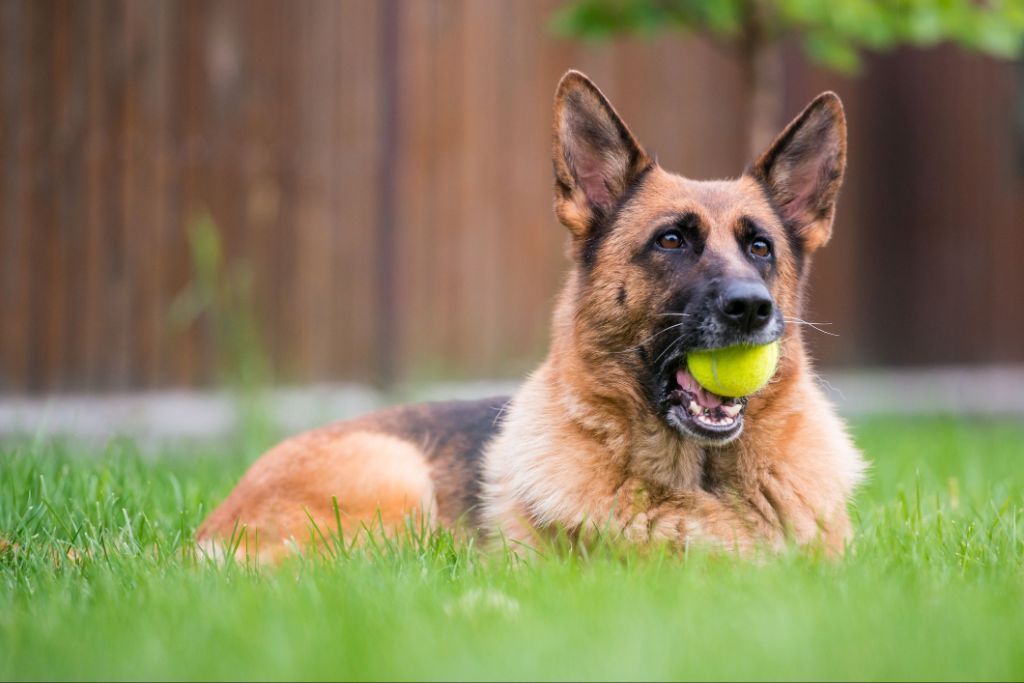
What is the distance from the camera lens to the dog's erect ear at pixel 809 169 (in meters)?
3.87

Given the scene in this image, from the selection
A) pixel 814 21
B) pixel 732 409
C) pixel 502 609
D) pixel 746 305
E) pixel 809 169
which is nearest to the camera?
pixel 502 609

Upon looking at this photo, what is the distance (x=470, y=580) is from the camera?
3.02 metres

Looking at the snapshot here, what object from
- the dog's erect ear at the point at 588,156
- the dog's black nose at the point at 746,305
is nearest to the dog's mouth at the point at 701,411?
the dog's black nose at the point at 746,305

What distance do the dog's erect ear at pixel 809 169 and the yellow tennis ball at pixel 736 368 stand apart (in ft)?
2.36

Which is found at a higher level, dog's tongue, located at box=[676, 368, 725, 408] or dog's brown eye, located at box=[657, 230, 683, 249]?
dog's brown eye, located at box=[657, 230, 683, 249]

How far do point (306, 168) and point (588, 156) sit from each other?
4.51 metres

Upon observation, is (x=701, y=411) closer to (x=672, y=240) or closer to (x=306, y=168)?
(x=672, y=240)

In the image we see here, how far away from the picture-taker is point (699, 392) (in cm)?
348

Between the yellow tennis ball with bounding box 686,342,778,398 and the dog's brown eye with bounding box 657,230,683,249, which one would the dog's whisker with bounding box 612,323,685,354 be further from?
the dog's brown eye with bounding box 657,230,683,249

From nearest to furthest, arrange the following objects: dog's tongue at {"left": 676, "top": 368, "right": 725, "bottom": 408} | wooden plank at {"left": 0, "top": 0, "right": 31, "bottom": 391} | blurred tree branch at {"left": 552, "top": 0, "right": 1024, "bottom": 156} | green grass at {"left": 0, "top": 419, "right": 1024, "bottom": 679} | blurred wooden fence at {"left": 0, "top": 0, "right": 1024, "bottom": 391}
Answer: green grass at {"left": 0, "top": 419, "right": 1024, "bottom": 679}
dog's tongue at {"left": 676, "top": 368, "right": 725, "bottom": 408}
blurred tree branch at {"left": 552, "top": 0, "right": 1024, "bottom": 156}
wooden plank at {"left": 0, "top": 0, "right": 31, "bottom": 391}
blurred wooden fence at {"left": 0, "top": 0, "right": 1024, "bottom": 391}

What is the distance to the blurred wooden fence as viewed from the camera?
708 cm

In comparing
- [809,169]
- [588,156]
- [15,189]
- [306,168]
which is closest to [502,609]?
[588,156]

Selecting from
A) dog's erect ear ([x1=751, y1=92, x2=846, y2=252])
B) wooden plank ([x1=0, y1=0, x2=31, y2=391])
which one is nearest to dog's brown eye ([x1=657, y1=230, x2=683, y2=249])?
dog's erect ear ([x1=751, y1=92, x2=846, y2=252])

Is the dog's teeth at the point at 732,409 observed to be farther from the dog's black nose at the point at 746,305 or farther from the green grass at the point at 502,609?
the green grass at the point at 502,609
